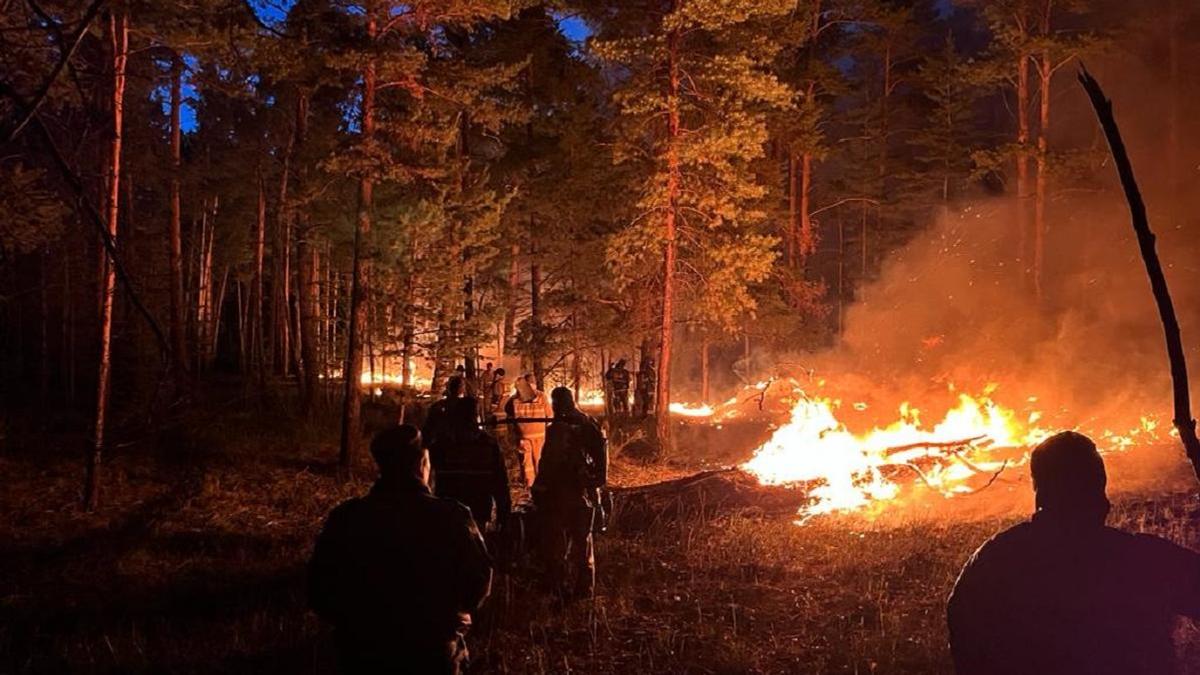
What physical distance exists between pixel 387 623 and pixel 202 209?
37.4 metres

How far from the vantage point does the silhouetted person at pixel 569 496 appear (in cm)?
773

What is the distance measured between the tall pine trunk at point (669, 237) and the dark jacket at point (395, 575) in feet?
49.1

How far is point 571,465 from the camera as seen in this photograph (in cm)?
777

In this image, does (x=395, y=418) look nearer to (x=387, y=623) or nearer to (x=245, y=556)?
(x=245, y=556)

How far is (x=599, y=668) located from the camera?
6.07 meters

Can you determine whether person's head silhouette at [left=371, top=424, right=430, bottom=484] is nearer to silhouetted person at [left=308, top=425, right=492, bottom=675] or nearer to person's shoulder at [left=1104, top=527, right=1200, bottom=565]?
silhouetted person at [left=308, top=425, right=492, bottom=675]

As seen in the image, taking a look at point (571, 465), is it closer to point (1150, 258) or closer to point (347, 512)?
point (347, 512)

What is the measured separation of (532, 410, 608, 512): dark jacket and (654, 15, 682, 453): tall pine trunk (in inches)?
424

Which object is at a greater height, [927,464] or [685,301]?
[685,301]

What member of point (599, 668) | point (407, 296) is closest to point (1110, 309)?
point (407, 296)

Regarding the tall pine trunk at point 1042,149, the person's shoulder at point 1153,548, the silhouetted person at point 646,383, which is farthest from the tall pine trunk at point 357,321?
the tall pine trunk at point 1042,149

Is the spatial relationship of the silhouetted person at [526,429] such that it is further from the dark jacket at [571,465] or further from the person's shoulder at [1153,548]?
the person's shoulder at [1153,548]

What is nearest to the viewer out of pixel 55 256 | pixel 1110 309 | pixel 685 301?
pixel 685 301

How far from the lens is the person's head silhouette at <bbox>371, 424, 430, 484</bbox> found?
369cm
